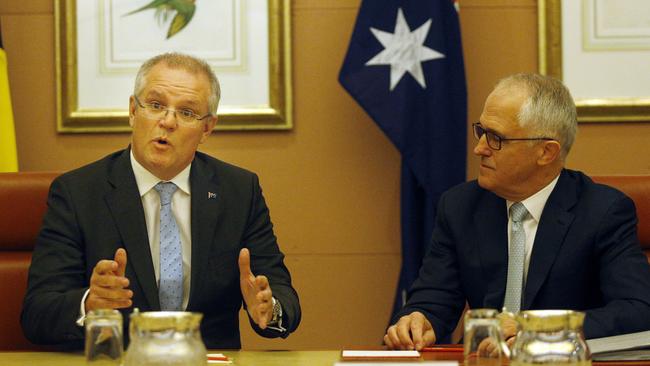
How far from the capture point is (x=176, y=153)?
126 inches

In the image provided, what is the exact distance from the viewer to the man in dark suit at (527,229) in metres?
3.08

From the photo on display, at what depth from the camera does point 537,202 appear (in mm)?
3260

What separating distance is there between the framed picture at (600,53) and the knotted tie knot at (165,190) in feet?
6.75

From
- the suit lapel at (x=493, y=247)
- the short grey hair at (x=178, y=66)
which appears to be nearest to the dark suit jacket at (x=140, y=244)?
the short grey hair at (x=178, y=66)

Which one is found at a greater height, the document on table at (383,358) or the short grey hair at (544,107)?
the short grey hair at (544,107)

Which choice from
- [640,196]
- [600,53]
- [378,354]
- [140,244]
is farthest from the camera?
[600,53]

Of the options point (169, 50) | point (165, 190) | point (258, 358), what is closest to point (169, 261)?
point (165, 190)

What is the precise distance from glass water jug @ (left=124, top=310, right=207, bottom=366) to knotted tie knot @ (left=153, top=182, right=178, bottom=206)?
156cm

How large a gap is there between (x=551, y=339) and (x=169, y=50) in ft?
10.5

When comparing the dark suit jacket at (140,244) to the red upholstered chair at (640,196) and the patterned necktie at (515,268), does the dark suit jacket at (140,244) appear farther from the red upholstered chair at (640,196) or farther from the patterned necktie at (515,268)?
the red upholstered chair at (640,196)

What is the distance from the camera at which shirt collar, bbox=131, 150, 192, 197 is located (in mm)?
3221

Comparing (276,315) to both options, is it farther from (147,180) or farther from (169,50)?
(169,50)

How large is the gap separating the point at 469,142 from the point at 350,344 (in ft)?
3.67

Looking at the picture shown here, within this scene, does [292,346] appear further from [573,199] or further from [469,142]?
[573,199]
